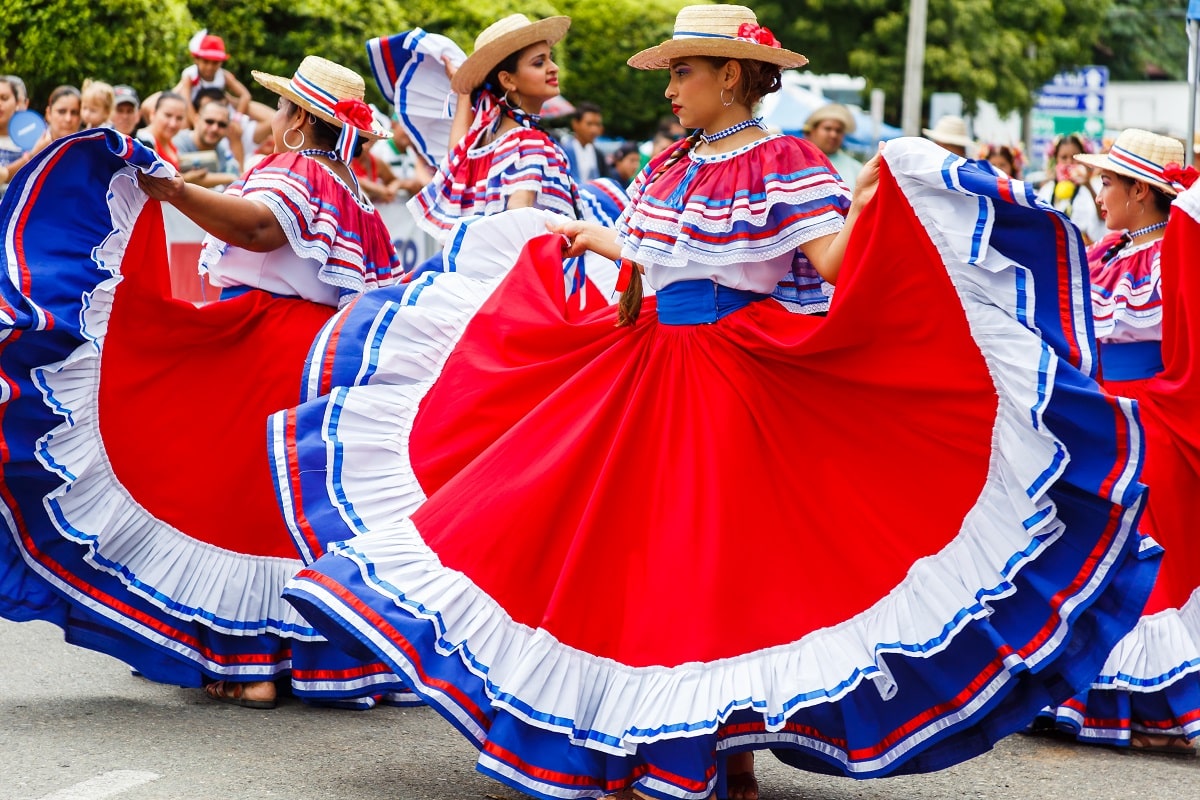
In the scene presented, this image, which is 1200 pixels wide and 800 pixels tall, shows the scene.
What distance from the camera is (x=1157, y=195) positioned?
561 cm

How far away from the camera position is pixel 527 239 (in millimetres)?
4949

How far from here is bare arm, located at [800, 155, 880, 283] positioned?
3.80m

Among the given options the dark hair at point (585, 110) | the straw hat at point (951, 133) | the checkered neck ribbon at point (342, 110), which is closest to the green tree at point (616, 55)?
the dark hair at point (585, 110)

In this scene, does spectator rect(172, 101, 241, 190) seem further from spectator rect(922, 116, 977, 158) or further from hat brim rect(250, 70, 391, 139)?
hat brim rect(250, 70, 391, 139)

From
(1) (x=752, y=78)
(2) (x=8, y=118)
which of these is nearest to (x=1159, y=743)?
(1) (x=752, y=78)

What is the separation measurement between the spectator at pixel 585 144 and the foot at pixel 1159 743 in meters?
8.88

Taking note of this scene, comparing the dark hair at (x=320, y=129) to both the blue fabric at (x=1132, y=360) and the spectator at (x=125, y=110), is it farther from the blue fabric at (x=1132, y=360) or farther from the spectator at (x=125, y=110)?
the spectator at (x=125, y=110)

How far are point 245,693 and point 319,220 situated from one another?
1404 mm

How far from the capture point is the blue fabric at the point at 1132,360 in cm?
537

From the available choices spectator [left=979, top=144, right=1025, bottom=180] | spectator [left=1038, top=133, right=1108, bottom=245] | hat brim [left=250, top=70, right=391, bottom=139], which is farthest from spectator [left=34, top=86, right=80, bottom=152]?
spectator [left=979, top=144, right=1025, bottom=180]

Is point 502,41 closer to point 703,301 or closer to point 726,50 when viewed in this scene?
point 726,50

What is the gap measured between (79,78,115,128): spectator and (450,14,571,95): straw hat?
3.74 meters

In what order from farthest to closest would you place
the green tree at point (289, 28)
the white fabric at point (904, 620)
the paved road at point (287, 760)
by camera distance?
the green tree at point (289, 28) < the paved road at point (287, 760) < the white fabric at point (904, 620)

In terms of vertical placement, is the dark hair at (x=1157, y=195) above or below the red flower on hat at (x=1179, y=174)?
below
